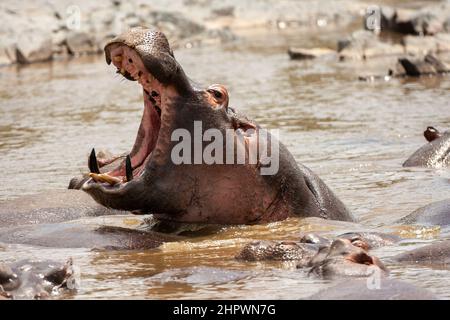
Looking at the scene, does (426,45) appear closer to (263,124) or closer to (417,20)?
(417,20)

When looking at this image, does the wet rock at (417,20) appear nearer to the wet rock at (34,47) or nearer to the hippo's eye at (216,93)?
the wet rock at (34,47)

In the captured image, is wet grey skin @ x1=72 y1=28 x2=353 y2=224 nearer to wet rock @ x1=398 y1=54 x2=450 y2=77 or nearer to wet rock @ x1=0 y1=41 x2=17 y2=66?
wet rock @ x1=398 y1=54 x2=450 y2=77

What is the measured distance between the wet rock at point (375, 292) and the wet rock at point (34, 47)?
63.6ft

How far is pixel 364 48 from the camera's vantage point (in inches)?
870

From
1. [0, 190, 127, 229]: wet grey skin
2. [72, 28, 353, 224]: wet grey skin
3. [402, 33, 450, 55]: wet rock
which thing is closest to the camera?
[72, 28, 353, 224]: wet grey skin

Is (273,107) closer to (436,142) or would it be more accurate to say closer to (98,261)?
(436,142)

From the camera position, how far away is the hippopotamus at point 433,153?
10.3 metres

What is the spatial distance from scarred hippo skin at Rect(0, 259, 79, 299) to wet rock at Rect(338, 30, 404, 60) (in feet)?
54.1

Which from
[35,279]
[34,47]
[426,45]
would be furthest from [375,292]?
[34,47]

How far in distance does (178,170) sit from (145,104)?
0.46m

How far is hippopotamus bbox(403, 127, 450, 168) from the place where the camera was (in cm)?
1032

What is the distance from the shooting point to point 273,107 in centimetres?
1589

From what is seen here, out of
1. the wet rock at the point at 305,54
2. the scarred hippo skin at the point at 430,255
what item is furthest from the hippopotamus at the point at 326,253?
the wet rock at the point at 305,54

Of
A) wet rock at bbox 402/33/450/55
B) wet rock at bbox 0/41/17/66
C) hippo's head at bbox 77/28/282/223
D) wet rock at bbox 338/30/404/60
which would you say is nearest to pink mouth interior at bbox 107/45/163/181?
hippo's head at bbox 77/28/282/223
